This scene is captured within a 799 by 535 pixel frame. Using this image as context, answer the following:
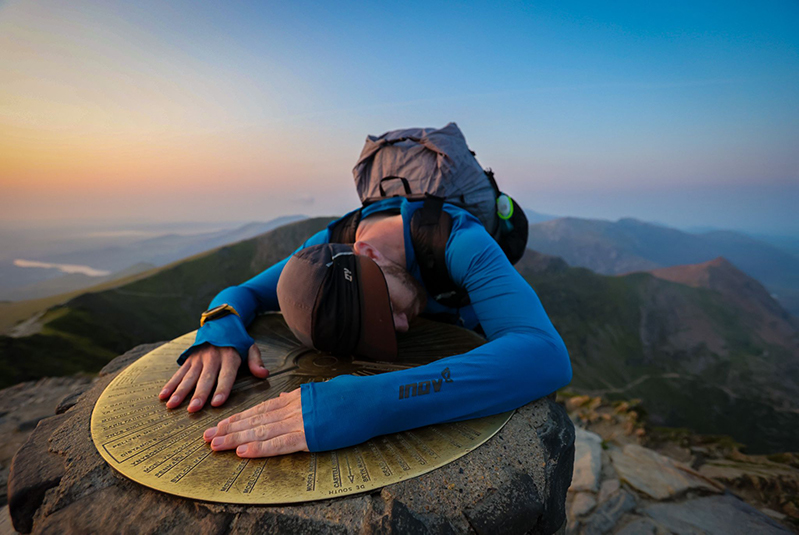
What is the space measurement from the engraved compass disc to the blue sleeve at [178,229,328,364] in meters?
0.25

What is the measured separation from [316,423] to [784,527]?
4.61m

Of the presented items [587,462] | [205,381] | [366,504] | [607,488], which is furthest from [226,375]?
[587,462]

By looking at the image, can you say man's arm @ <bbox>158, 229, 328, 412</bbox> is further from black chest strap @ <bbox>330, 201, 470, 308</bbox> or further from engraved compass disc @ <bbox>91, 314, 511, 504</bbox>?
black chest strap @ <bbox>330, 201, 470, 308</bbox>

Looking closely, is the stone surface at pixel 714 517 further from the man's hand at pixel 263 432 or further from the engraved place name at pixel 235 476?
the engraved place name at pixel 235 476

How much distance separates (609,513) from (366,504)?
11.5ft

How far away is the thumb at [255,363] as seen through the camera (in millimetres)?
2402

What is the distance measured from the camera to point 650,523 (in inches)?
137

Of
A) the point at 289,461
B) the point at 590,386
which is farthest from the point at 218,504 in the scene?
A: the point at 590,386

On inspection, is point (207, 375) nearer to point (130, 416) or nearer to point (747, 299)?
point (130, 416)

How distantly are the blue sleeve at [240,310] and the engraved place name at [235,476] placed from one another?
0.97m

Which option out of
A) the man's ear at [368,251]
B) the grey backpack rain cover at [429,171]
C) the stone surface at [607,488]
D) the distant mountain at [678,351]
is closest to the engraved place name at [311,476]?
the man's ear at [368,251]

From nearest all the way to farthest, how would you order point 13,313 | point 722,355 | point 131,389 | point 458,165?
1. point 131,389
2. point 458,165
3. point 13,313
4. point 722,355

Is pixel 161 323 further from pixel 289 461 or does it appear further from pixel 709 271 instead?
pixel 709 271

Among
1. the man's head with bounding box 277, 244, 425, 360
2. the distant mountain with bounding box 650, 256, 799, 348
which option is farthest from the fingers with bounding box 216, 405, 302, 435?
the distant mountain with bounding box 650, 256, 799, 348
